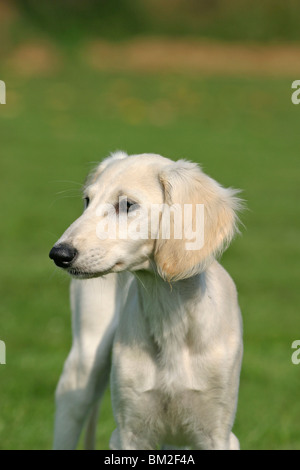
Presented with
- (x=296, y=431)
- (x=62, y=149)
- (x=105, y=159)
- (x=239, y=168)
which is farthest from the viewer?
(x=62, y=149)

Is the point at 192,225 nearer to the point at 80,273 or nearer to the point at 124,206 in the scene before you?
the point at 124,206

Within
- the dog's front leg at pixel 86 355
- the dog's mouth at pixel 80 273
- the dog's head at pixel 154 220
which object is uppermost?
the dog's head at pixel 154 220

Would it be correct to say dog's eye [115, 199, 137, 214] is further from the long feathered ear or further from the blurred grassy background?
the blurred grassy background

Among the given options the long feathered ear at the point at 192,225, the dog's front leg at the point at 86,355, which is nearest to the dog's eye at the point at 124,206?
the long feathered ear at the point at 192,225

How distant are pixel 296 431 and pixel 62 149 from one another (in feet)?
53.9

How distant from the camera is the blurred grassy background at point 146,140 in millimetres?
7492

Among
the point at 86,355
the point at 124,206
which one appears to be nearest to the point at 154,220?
the point at 124,206

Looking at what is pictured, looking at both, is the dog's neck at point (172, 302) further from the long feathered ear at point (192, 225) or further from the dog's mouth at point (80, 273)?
the dog's mouth at point (80, 273)

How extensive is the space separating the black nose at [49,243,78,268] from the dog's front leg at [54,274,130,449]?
1.09 meters

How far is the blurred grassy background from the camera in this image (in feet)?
24.6

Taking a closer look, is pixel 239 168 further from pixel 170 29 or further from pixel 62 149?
pixel 170 29

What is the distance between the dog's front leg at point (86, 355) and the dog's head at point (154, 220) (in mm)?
817

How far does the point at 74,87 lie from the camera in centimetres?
3381
